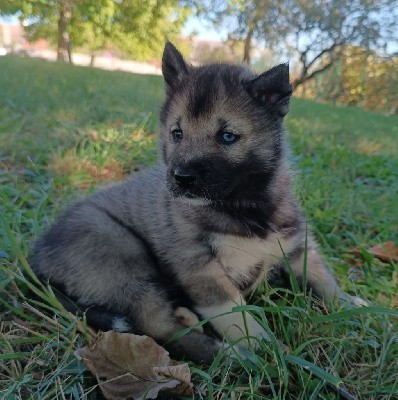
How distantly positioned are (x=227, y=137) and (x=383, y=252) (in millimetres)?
1509

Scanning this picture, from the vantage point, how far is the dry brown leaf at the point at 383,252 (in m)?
2.89

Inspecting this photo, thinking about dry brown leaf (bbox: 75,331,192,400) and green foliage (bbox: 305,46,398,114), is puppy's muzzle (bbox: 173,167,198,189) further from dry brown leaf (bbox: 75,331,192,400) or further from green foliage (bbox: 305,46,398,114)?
green foliage (bbox: 305,46,398,114)

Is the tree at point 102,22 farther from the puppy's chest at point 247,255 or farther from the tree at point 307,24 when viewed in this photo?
the puppy's chest at point 247,255

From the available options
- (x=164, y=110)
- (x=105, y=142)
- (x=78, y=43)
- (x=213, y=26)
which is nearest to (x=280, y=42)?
(x=213, y=26)

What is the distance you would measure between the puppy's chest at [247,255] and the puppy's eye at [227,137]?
44cm

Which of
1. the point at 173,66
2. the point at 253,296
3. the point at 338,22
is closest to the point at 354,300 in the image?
the point at 253,296

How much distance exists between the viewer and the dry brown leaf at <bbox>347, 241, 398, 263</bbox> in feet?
9.48

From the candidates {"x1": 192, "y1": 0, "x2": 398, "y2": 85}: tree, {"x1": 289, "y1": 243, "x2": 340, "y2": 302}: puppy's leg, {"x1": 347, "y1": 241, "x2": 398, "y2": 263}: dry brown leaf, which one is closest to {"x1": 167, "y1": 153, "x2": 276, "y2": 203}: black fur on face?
{"x1": 289, "y1": 243, "x2": 340, "y2": 302}: puppy's leg

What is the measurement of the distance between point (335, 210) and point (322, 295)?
1.49 meters

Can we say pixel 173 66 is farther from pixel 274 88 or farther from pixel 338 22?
pixel 338 22

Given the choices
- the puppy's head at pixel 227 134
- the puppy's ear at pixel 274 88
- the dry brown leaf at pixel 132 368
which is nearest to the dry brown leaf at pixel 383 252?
the puppy's head at pixel 227 134

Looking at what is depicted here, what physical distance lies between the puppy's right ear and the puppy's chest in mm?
904

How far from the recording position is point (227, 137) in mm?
2104

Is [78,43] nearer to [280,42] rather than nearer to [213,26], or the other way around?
[213,26]
